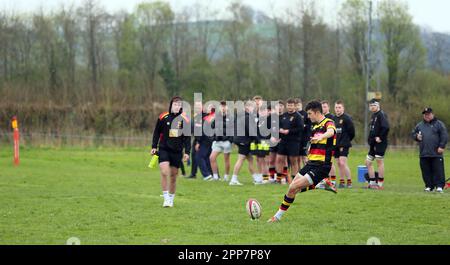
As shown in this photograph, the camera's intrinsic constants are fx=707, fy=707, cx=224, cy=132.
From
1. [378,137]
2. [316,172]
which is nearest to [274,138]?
[378,137]

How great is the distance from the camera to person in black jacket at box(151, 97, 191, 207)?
1505 centimetres

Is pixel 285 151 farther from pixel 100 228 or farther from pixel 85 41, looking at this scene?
pixel 85 41

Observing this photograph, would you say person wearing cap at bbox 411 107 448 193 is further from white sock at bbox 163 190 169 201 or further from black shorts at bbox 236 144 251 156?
white sock at bbox 163 190 169 201

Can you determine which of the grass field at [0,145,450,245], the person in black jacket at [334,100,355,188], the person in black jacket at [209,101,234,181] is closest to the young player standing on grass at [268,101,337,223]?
the grass field at [0,145,450,245]

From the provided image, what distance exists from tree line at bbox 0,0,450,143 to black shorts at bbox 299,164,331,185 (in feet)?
120

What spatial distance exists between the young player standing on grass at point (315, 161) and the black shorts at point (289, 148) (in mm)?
7341

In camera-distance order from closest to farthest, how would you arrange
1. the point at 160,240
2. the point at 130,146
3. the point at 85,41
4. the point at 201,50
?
the point at 160,240, the point at 130,146, the point at 85,41, the point at 201,50

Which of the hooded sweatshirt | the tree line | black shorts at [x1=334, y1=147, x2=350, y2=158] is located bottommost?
black shorts at [x1=334, y1=147, x2=350, y2=158]

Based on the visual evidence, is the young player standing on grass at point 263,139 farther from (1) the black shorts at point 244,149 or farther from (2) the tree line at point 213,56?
(2) the tree line at point 213,56

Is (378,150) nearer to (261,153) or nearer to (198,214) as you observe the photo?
(261,153)

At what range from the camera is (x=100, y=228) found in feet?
38.5

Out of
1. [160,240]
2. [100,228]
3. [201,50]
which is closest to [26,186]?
[100,228]

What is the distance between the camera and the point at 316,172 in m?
12.7
